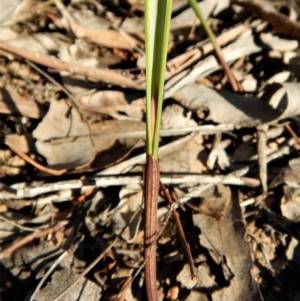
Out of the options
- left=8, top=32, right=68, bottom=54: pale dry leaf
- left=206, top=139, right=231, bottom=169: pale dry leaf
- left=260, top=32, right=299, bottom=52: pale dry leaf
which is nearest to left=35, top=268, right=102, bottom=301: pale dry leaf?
left=206, top=139, right=231, bottom=169: pale dry leaf

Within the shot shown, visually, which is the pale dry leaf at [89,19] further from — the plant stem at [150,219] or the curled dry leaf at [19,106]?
the plant stem at [150,219]

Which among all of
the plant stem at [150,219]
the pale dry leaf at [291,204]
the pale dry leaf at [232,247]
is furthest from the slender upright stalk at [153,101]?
the pale dry leaf at [291,204]

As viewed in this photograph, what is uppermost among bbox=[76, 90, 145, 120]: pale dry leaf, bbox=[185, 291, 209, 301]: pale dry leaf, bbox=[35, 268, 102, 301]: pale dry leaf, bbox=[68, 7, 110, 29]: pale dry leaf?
bbox=[68, 7, 110, 29]: pale dry leaf

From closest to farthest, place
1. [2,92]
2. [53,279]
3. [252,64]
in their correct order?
[53,279] → [2,92] → [252,64]

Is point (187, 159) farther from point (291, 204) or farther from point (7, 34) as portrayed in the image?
point (7, 34)

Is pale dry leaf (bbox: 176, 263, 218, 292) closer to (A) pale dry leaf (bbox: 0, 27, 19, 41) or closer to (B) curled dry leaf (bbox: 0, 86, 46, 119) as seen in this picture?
(B) curled dry leaf (bbox: 0, 86, 46, 119)

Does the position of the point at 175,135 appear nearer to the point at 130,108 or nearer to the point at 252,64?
the point at 130,108

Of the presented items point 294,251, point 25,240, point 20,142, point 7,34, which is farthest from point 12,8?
point 294,251

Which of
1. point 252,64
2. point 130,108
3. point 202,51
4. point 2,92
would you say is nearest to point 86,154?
point 130,108
